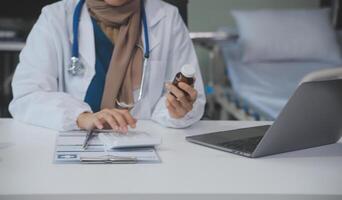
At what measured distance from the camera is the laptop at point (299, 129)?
35.5 inches

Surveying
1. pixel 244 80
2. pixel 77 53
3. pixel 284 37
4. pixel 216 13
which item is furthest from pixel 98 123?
pixel 216 13

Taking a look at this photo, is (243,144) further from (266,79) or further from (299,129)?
(266,79)

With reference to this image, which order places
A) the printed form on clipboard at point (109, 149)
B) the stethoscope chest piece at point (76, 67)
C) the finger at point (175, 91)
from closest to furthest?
1. the printed form on clipboard at point (109, 149)
2. the finger at point (175, 91)
3. the stethoscope chest piece at point (76, 67)

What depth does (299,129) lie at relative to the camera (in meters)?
0.97

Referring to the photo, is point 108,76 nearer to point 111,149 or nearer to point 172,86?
point 172,86

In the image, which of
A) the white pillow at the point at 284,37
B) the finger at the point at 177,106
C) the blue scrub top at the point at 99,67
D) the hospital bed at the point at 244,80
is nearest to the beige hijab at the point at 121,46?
the blue scrub top at the point at 99,67

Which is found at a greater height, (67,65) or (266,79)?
(67,65)

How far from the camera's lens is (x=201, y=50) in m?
3.65

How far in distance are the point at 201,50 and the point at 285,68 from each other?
72 centimetres

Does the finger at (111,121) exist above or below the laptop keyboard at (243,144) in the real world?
above

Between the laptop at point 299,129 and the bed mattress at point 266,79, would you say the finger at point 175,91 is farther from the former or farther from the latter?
the bed mattress at point 266,79

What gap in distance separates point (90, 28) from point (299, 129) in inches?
29.5

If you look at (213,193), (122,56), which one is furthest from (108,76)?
(213,193)

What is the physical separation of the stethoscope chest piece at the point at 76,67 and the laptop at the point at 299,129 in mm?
492
